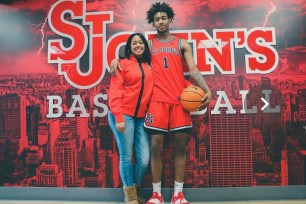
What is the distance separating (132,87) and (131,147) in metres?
0.58

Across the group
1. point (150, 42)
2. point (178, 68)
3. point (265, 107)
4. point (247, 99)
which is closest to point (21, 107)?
point (150, 42)

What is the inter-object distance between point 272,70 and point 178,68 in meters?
1.08

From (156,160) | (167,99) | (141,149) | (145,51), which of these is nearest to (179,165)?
(156,160)

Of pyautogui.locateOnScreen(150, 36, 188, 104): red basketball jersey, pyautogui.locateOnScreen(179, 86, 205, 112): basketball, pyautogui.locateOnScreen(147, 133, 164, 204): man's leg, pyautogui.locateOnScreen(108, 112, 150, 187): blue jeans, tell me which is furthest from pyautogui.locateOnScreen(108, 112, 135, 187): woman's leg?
pyautogui.locateOnScreen(179, 86, 205, 112): basketball

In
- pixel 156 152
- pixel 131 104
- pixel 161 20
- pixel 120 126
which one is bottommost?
pixel 156 152

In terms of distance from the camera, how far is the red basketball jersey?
2.56 meters

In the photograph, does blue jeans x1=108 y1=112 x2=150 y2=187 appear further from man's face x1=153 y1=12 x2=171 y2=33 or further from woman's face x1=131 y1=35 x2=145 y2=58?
man's face x1=153 y1=12 x2=171 y2=33

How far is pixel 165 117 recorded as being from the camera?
8.27ft

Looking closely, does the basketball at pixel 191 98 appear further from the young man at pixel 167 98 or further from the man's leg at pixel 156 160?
the man's leg at pixel 156 160

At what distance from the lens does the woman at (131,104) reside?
2.49 metres

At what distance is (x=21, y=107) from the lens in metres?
3.06

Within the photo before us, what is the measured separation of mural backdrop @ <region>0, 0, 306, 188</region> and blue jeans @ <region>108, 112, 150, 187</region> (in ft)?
1.14

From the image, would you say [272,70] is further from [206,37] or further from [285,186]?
[285,186]

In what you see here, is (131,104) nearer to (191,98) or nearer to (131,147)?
(131,147)
